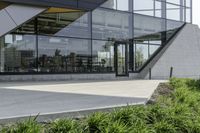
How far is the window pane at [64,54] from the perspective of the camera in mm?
24578

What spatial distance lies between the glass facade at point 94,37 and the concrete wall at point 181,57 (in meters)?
0.68

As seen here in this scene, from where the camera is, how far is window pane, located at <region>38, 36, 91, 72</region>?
968 inches

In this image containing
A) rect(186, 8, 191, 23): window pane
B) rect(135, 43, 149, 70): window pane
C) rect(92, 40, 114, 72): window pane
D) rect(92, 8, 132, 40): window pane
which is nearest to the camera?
rect(92, 40, 114, 72): window pane

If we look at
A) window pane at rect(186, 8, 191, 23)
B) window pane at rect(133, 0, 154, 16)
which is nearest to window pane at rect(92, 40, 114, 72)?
window pane at rect(133, 0, 154, 16)

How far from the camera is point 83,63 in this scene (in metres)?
27.0

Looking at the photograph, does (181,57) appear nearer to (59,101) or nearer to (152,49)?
(152,49)

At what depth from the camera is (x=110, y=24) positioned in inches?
1152

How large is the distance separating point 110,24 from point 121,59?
3033 mm

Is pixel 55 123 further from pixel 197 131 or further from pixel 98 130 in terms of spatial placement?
pixel 197 131

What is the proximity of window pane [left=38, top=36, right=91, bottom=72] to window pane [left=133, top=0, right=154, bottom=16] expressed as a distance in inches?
256

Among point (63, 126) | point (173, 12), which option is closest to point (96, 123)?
point (63, 126)

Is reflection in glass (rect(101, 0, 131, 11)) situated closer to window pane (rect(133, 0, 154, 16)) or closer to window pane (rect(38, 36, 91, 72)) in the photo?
window pane (rect(133, 0, 154, 16))

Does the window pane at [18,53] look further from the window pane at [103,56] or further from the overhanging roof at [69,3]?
the window pane at [103,56]

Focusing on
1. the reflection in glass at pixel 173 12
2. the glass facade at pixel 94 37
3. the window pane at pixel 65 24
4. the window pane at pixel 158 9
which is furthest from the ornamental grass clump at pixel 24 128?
the reflection in glass at pixel 173 12
